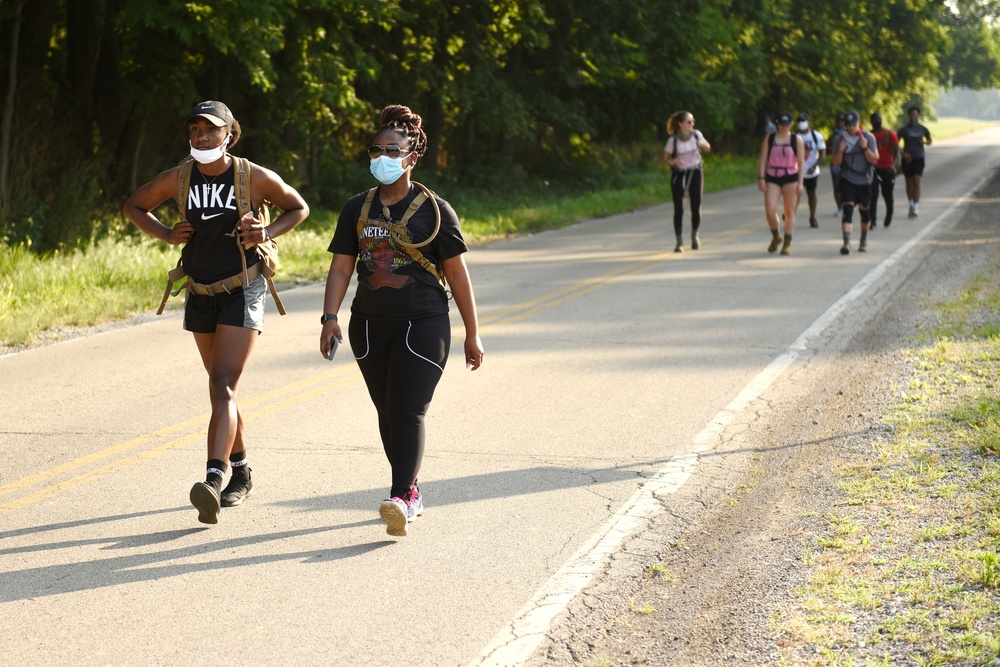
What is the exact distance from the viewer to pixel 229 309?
5.79 m

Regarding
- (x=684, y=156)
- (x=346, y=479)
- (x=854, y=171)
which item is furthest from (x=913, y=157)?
(x=346, y=479)

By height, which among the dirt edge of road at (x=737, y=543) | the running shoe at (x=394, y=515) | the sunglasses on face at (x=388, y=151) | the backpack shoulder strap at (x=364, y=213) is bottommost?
the dirt edge of road at (x=737, y=543)

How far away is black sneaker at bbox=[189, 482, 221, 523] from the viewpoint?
18.1 ft

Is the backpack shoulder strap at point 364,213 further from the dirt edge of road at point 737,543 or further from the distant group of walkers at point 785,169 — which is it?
the distant group of walkers at point 785,169

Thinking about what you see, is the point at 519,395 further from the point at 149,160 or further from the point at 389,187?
the point at 149,160

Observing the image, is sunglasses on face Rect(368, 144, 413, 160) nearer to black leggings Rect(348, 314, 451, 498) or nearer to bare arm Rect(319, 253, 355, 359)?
bare arm Rect(319, 253, 355, 359)

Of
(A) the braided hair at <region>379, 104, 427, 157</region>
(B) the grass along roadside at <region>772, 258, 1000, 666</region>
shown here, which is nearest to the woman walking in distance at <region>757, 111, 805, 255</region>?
(B) the grass along roadside at <region>772, 258, 1000, 666</region>

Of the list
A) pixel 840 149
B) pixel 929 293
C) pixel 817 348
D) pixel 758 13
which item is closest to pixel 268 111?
pixel 840 149

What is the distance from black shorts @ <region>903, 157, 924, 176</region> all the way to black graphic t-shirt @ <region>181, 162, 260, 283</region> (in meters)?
19.1

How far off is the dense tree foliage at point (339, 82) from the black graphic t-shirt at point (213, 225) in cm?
1009

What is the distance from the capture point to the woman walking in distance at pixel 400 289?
17.8 feet

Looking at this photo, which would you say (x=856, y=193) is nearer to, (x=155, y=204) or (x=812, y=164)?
(x=812, y=164)

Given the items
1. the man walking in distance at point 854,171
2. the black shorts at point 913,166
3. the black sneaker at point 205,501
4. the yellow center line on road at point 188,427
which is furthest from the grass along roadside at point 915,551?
the black shorts at point 913,166

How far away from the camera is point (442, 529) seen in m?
5.66
